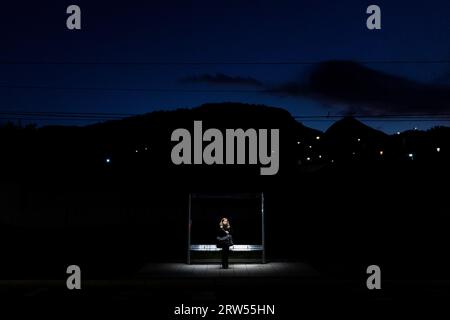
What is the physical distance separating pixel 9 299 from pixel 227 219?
830cm

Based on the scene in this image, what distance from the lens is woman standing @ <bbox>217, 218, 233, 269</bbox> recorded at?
18.4 meters

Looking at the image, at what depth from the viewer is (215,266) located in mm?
19344

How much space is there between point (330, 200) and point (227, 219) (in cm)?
1861

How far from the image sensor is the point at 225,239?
725 inches

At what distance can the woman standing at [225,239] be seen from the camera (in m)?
18.4
